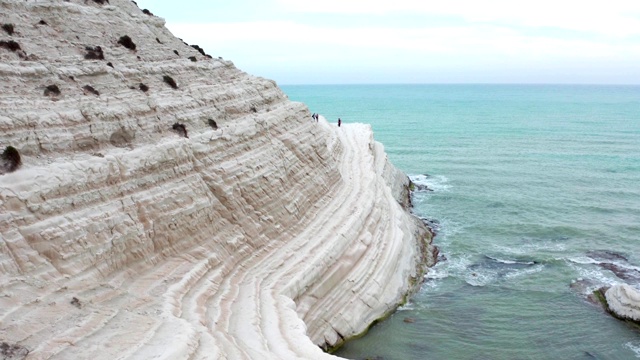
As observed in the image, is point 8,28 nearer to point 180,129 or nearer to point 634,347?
point 180,129

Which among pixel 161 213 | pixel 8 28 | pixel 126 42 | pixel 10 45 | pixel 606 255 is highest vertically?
pixel 8 28

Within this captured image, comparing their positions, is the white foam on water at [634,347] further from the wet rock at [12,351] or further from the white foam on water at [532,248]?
the wet rock at [12,351]

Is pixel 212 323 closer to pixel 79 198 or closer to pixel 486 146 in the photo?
pixel 79 198

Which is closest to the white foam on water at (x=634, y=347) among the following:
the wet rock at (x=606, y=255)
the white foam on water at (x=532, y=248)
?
the wet rock at (x=606, y=255)

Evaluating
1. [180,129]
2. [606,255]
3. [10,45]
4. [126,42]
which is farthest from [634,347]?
[10,45]

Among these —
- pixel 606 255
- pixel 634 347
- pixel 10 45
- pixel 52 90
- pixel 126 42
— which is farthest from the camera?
pixel 606 255

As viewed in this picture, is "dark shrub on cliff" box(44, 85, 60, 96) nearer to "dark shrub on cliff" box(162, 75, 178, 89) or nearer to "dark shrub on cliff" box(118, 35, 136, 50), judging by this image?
"dark shrub on cliff" box(162, 75, 178, 89)

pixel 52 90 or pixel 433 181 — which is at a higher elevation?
pixel 52 90

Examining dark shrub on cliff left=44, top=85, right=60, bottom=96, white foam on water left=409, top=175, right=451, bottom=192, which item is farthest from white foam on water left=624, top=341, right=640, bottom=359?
white foam on water left=409, top=175, right=451, bottom=192
